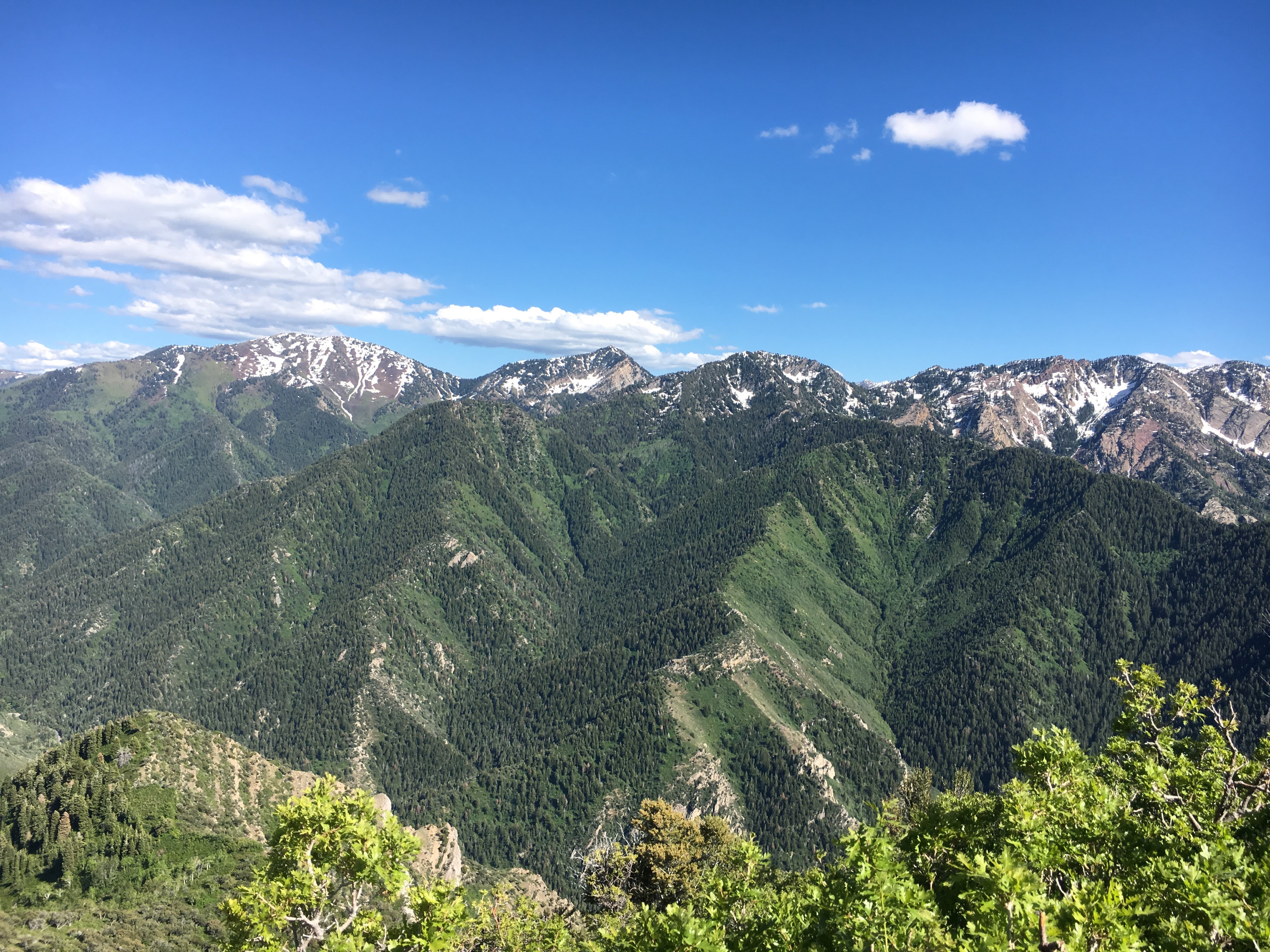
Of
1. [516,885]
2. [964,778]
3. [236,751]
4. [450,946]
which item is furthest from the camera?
[236,751]

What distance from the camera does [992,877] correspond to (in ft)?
68.9

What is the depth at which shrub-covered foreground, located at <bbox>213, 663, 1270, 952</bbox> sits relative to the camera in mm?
20984

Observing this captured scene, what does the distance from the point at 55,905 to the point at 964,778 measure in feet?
459

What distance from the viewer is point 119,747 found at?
116062 mm

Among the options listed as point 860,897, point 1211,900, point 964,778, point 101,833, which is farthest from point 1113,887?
point 101,833

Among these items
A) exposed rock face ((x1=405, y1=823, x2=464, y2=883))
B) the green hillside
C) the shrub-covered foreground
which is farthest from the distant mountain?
the shrub-covered foreground

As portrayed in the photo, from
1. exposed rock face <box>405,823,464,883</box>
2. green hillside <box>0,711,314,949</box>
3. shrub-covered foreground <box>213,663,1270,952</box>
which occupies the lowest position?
exposed rock face <box>405,823,464,883</box>

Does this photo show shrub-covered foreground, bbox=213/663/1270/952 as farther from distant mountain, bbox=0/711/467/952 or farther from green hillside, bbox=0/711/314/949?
green hillside, bbox=0/711/314/949

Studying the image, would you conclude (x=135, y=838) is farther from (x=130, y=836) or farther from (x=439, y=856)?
(x=439, y=856)

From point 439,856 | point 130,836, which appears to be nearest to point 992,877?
point 130,836

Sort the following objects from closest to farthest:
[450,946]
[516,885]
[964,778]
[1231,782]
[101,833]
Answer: [450,946] → [1231,782] → [101,833] → [964,778] → [516,885]

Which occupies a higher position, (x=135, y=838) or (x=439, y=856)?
(x=135, y=838)

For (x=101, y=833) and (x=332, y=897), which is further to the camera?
(x=101, y=833)

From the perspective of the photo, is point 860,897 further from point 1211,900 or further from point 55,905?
point 55,905
